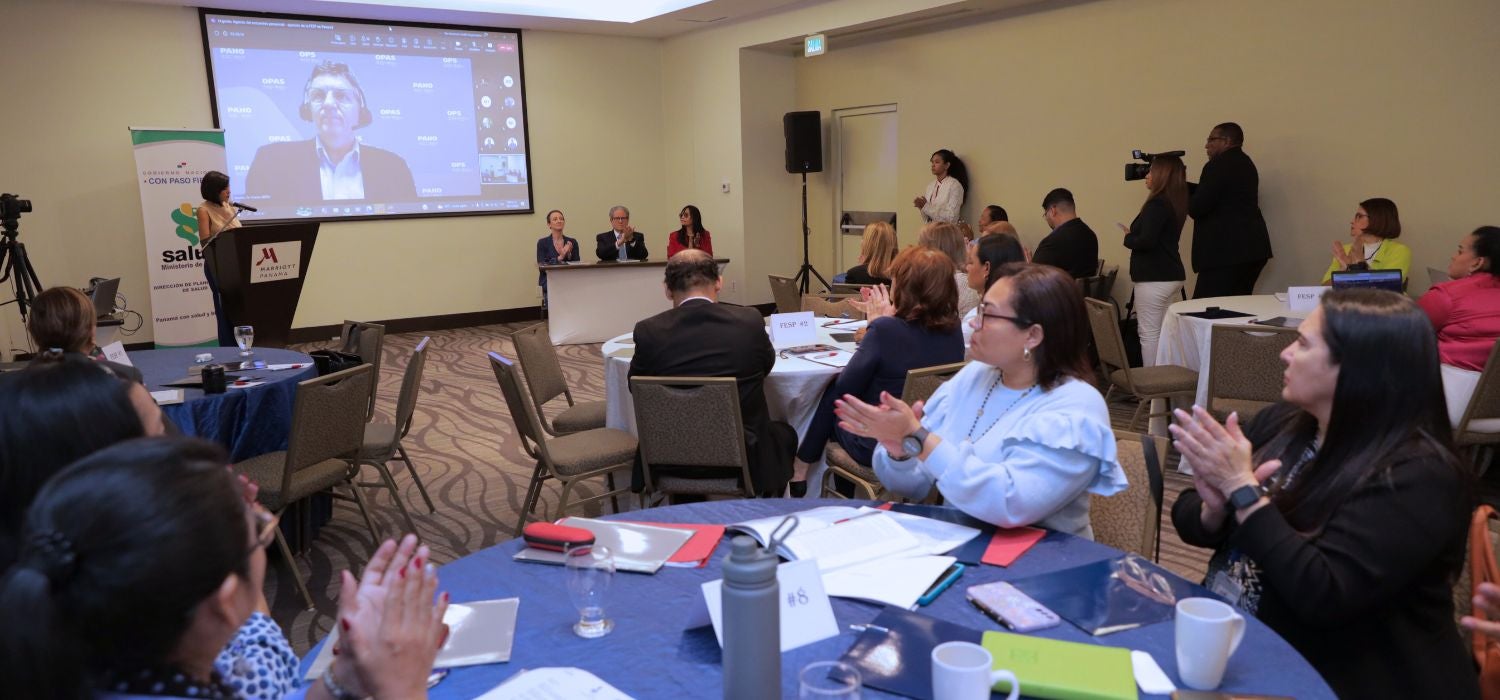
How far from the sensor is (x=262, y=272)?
675cm

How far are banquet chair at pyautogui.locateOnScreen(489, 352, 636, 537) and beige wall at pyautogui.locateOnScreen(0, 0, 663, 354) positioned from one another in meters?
6.81

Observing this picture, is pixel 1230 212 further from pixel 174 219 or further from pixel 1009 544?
pixel 174 219

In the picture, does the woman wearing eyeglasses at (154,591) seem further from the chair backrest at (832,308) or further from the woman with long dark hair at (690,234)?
the woman with long dark hair at (690,234)

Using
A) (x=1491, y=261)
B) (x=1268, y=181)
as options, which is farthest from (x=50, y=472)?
(x=1268, y=181)

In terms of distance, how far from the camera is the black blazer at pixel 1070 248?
7.20 m

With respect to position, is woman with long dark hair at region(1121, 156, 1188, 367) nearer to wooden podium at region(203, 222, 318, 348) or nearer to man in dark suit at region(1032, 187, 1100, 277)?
man in dark suit at region(1032, 187, 1100, 277)

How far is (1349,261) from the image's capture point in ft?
20.1

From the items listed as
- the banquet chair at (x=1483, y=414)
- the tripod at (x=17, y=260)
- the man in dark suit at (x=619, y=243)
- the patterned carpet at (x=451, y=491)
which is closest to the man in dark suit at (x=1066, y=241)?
the patterned carpet at (x=451, y=491)

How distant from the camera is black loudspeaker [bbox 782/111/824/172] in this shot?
10336 mm

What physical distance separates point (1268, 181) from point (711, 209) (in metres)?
6.07

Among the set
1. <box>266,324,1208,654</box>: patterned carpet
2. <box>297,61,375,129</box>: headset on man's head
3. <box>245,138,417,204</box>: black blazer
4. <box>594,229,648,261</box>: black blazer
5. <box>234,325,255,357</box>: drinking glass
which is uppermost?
<box>297,61,375,129</box>: headset on man's head

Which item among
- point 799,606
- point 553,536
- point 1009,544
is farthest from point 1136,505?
point 553,536

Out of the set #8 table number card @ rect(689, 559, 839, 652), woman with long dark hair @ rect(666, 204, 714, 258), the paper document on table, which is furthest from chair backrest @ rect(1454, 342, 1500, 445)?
woman with long dark hair @ rect(666, 204, 714, 258)

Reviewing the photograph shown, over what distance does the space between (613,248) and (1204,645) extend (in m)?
9.00
